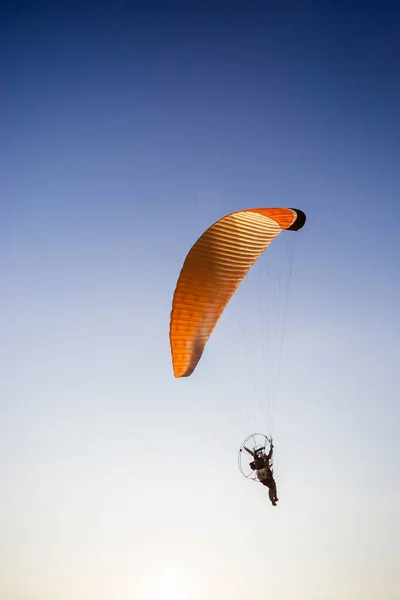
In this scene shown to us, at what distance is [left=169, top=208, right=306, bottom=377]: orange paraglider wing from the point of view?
2352 cm

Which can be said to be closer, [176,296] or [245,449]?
[176,296]

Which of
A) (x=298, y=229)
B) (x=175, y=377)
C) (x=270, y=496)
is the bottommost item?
(x=270, y=496)

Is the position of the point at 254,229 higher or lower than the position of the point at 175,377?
higher

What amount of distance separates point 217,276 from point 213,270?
317mm

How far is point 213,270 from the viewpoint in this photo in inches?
942

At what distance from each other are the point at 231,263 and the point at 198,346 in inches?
116

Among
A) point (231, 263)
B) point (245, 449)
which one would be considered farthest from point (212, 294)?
point (245, 449)

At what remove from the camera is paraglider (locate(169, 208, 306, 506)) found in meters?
23.5

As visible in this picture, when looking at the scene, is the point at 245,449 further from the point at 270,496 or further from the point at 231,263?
the point at 231,263

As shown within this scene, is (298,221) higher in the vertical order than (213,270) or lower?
higher

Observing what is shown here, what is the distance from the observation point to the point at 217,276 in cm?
2416

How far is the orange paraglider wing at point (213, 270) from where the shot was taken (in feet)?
77.2

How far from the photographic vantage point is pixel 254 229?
24375 millimetres

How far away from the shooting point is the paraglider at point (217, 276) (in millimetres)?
23531
